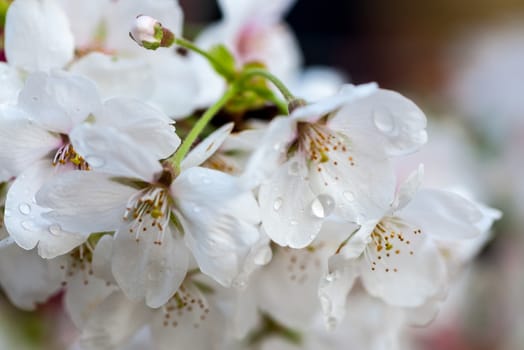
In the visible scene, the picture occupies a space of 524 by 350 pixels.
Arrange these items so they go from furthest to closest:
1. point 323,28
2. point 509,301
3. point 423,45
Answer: point 323,28 < point 423,45 < point 509,301

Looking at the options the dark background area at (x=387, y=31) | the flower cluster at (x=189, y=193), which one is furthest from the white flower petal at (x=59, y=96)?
the dark background area at (x=387, y=31)

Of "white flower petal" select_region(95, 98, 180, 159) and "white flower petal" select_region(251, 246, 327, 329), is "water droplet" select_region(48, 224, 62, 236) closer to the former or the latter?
"white flower petal" select_region(95, 98, 180, 159)

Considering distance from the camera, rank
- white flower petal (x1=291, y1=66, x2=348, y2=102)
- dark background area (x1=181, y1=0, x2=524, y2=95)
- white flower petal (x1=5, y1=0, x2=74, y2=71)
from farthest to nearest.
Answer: dark background area (x1=181, y1=0, x2=524, y2=95)
white flower petal (x1=291, y1=66, x2=348, y2=102)
white flower petal (x1=5, y1=0, x2=74, y2=71)

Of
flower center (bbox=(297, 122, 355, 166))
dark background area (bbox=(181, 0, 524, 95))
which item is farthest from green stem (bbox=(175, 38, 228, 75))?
dark background area (bbox=(181, 0, 524, 95))

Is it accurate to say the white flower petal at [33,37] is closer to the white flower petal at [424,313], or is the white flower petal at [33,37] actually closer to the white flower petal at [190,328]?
the white flower petal at [190,328]

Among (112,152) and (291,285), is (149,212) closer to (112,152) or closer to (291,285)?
(112,152)

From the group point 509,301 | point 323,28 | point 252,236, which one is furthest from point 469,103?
point 252,236

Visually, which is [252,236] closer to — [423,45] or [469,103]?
[469,103]

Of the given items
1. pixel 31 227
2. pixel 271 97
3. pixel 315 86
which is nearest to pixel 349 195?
pixel 271 97
